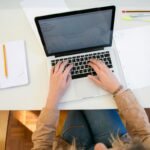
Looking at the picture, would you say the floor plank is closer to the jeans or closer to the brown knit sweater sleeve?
the jeans

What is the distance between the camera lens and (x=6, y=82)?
35.3 inches

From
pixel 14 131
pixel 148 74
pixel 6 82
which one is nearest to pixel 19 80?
pixel 6 82

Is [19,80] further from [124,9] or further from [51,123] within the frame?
[124,9]

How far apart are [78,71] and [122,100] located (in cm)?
18

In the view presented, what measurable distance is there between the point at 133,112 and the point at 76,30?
0.32 m

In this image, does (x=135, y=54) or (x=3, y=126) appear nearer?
(x=135, y=54)

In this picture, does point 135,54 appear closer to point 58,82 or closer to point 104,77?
point 104,77

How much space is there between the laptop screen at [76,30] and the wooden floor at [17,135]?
0.60 m

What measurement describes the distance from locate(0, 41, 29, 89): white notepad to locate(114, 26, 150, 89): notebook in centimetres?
34

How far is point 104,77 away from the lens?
2.84 feet

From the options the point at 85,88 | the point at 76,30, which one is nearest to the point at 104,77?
the point at 85,88

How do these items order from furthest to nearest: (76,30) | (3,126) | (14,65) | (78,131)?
(3,126) < (78,131) < (14,65) < (76,30)

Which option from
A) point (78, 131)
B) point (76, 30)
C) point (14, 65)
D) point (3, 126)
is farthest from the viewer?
point (3, 126)

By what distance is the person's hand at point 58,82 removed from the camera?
2.78ft
